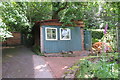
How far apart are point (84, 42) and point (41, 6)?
658 centimetres

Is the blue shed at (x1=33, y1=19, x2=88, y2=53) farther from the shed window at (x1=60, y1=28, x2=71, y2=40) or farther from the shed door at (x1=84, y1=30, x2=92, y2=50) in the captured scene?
the shed door at (x1=84, y1=30, x2=92, y2=50)

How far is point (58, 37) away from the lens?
27.0 feet

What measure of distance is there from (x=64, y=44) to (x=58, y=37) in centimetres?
80

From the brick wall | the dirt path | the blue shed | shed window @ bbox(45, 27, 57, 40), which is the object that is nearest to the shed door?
the blue shed

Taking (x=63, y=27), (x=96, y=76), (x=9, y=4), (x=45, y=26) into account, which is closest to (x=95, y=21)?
(x=63, y=27)

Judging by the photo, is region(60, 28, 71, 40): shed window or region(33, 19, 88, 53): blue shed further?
region(60, 28, 71, 40): shed window

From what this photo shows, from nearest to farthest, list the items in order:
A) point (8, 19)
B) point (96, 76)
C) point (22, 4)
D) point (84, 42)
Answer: point (96, 76) → point (8, 19) → point (22, 4) → point (84, 42)

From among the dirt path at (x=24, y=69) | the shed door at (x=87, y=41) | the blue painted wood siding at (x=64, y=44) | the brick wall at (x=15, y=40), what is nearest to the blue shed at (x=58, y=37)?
the blue painted wood siding at (x=64, y=44)

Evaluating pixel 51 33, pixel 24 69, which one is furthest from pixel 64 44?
pixel 24 69

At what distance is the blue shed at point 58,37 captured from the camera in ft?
25.8

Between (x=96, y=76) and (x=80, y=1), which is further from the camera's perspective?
(x=80, y=1)

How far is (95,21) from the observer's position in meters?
12.8

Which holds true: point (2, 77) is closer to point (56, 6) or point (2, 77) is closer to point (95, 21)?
point (56, 6)

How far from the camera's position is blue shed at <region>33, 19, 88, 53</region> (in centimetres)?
786
